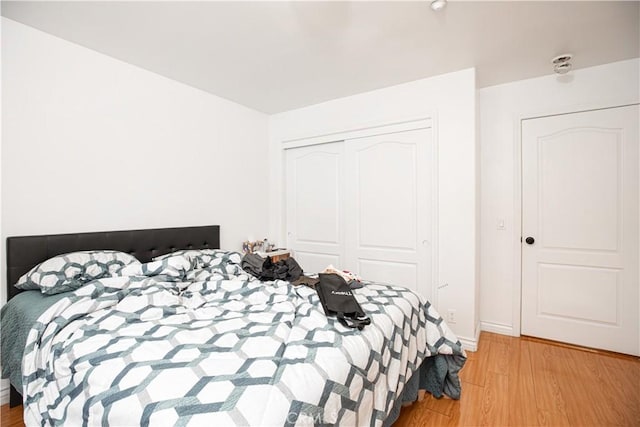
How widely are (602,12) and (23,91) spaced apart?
149 inches

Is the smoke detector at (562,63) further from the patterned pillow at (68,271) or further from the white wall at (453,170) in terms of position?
the patterned pillow at (68,271)

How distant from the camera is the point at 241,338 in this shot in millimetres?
1217

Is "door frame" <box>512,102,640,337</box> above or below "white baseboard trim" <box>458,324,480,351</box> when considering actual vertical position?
above

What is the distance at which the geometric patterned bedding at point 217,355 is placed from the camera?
34.9 inches

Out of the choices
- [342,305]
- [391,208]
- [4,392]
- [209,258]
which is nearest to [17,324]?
[4,392]

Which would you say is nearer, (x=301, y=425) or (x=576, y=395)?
(x=301, y=425)

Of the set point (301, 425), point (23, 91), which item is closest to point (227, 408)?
point (301, 425)

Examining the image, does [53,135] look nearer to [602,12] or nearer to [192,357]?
[192,357]

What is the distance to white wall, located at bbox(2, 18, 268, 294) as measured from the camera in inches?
74.1

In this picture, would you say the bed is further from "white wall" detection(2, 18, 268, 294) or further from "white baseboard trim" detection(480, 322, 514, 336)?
"white baseboard trim" detection(480, 322, 514, 336)

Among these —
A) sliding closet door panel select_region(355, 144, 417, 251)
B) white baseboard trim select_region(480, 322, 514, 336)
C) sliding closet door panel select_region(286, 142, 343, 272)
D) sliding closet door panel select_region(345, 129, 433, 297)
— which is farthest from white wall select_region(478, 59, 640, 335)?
sliding closet door panel select_region(286, 142, 343, 272)

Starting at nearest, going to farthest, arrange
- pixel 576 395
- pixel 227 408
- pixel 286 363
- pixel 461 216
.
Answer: pixel 227 408 < pixel 286 363 < pixel 576 395 < pixel 461 216

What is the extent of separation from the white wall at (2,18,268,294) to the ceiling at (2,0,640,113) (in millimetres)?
202

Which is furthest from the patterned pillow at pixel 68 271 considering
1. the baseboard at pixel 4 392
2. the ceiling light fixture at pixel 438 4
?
the ceiling light fixture at pixel 438 4
